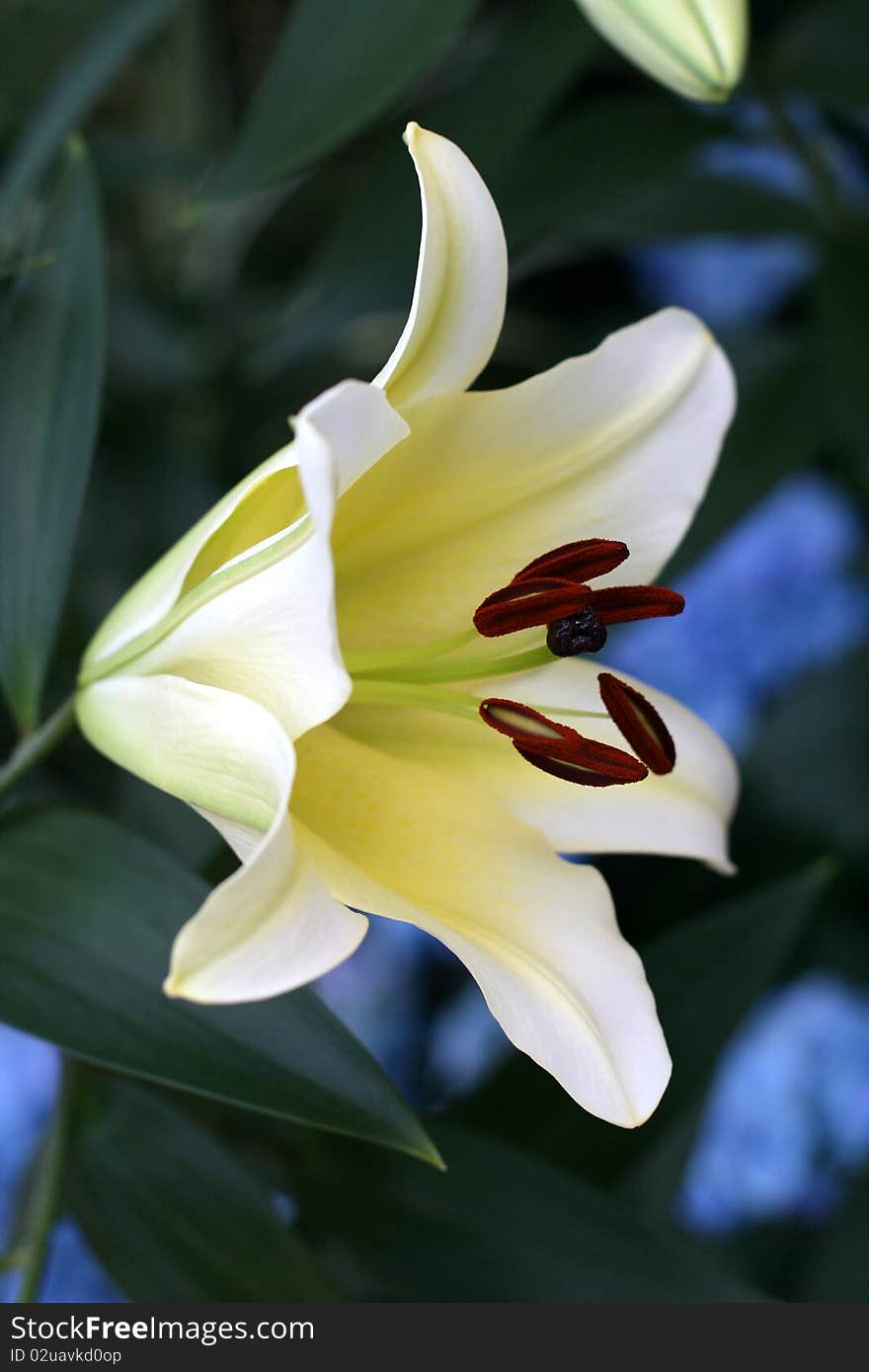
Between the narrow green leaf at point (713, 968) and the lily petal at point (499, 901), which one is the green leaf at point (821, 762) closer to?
the narrow green leaf at point (713, 968)

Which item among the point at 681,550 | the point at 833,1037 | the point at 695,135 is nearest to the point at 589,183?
the point at 695,135

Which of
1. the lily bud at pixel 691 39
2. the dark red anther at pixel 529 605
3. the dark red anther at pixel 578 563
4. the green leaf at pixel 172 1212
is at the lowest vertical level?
the green leaf at pixel 172 1212

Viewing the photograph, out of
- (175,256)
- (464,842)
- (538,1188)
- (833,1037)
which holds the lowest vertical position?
(833,1037)

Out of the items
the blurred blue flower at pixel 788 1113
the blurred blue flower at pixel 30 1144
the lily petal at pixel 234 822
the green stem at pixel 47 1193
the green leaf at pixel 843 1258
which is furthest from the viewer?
the blurred blue flower at pixel 788 1113

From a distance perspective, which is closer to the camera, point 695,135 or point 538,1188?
point 538,1188

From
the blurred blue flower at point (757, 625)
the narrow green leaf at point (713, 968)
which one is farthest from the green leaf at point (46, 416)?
the blurred blue flower at point (757, 625)

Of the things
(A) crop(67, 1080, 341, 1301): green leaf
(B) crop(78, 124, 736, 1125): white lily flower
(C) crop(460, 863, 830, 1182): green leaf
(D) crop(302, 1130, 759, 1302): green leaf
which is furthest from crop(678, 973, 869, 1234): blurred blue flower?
(B) crop(78, 124, 736, 1125): white lily flower

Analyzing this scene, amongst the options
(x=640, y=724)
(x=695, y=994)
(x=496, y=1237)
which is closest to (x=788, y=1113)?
(x=695, y=994)

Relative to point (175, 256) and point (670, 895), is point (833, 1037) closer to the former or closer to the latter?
point (670, 895)
